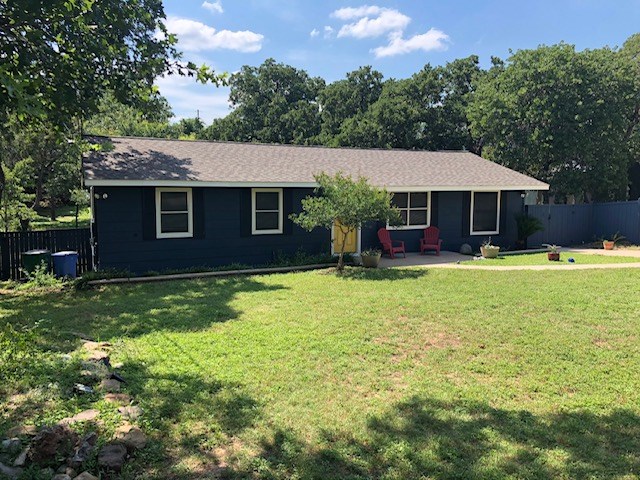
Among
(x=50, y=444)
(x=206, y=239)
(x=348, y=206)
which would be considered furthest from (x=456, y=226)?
(x=50, y=444)

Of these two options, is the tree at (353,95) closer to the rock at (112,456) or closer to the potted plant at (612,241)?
the potted plant at (612,241)

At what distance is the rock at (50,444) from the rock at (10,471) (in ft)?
0.37

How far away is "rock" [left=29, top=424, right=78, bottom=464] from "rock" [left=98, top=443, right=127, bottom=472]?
8.9 inches

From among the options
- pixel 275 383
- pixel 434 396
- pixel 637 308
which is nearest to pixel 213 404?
pixel 275 383

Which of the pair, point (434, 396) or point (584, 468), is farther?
point (434, 396)

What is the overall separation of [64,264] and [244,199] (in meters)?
4.66

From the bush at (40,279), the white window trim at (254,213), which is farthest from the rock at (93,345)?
the white window trim at (254,213)

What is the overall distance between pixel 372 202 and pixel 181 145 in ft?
22.5

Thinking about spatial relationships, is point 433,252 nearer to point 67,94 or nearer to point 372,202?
point 372,202

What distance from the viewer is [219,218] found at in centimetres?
1277

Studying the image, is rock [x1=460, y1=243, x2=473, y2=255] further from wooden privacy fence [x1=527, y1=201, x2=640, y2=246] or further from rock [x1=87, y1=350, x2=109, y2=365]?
rock [x1=87, y1=350, x2=109, y2=365]

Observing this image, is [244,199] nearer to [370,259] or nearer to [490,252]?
[370,259]

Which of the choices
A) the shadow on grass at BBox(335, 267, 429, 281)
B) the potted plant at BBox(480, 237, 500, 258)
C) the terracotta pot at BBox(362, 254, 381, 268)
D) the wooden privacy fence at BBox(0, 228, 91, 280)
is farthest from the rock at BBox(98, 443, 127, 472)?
the potted plant at BBox(480, 237, 500, 258)

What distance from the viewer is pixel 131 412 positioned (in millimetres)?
4020
